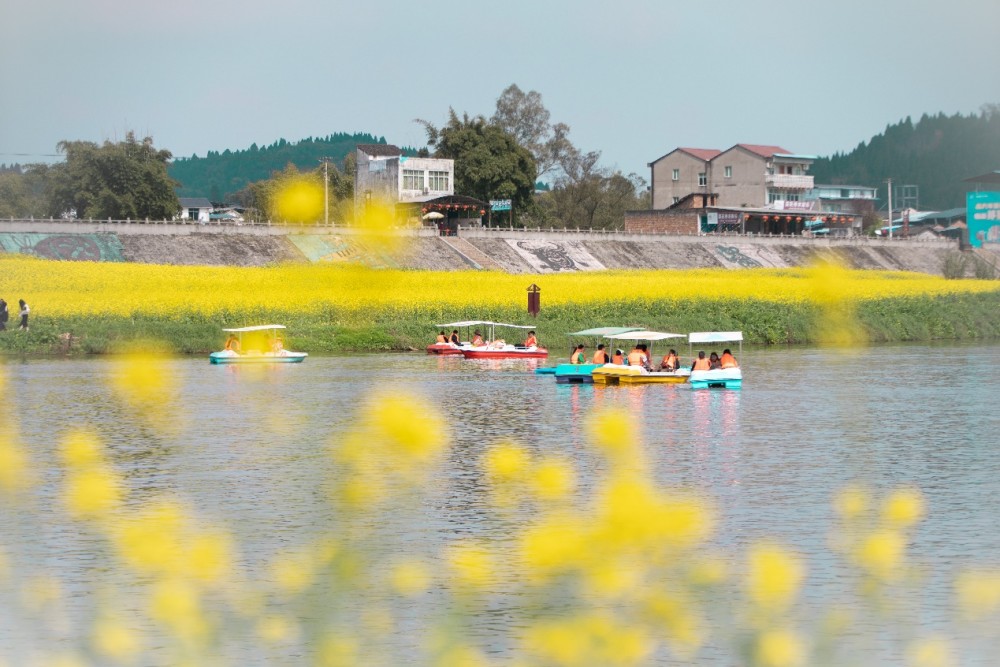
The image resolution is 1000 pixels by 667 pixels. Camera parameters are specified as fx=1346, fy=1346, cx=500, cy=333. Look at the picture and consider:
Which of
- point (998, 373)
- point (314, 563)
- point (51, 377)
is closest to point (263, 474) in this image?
point (314, 563)

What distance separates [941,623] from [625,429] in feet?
24.0

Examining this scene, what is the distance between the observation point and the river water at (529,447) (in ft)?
45.3

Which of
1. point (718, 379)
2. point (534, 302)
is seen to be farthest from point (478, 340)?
point (718, 379)

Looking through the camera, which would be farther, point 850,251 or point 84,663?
point 850,251

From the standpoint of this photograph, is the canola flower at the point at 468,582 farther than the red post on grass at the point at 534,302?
No

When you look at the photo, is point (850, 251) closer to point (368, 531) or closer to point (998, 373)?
point (998, 373)

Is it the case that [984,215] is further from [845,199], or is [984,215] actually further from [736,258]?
[845,199]

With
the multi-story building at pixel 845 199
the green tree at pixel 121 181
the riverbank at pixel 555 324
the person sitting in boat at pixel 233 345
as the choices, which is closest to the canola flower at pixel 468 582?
the person sitting in boat at pixel 233 345

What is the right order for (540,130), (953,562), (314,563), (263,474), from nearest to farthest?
(314,563), (953,562), (263,474), (540,130)

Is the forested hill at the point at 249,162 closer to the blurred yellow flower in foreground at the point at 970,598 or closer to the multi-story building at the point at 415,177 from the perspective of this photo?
the blurred yellow flower in foreground at the point at 970,598

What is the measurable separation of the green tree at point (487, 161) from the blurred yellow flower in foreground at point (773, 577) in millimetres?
81647

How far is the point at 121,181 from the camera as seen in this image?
81125 mm

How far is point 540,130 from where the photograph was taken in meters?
110

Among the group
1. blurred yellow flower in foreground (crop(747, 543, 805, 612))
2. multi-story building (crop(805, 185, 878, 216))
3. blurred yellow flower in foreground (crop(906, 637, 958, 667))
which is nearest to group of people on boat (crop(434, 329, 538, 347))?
blurred yellow flower in foreground (crop(747, 543, 805, 612))
